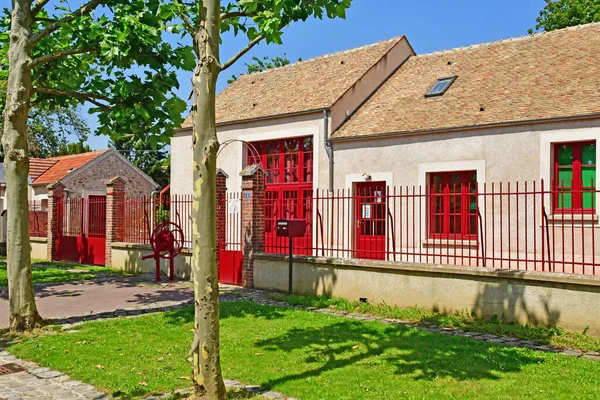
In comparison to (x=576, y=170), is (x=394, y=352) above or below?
below

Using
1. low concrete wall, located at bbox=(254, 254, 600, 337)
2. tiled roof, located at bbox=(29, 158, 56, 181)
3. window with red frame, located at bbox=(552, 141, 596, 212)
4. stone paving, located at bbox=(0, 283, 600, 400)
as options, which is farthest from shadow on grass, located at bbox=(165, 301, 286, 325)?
tiled roof, located at bbox=(29, 158, 56, 181)

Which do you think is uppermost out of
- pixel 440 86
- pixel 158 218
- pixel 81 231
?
pixel 440 86

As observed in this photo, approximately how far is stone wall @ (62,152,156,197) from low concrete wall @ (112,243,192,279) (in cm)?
1347

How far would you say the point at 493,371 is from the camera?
611 centimetres

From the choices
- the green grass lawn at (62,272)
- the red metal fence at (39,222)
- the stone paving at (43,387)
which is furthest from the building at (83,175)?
the stone paving at (43,387)

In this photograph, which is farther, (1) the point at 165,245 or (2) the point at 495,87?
(2) the point at 495,87

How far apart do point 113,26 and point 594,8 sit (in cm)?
2079

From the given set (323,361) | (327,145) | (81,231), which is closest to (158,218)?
(81,231)

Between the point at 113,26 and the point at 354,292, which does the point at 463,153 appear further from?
the point at 113,26

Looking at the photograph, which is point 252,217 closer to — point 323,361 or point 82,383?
point 323,361

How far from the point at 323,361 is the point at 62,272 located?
11.9 m

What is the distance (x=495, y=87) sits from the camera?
15172 mm

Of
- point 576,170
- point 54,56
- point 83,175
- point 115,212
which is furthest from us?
point 83,175

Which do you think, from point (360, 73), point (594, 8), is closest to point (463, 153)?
Result: point (360, 73)
